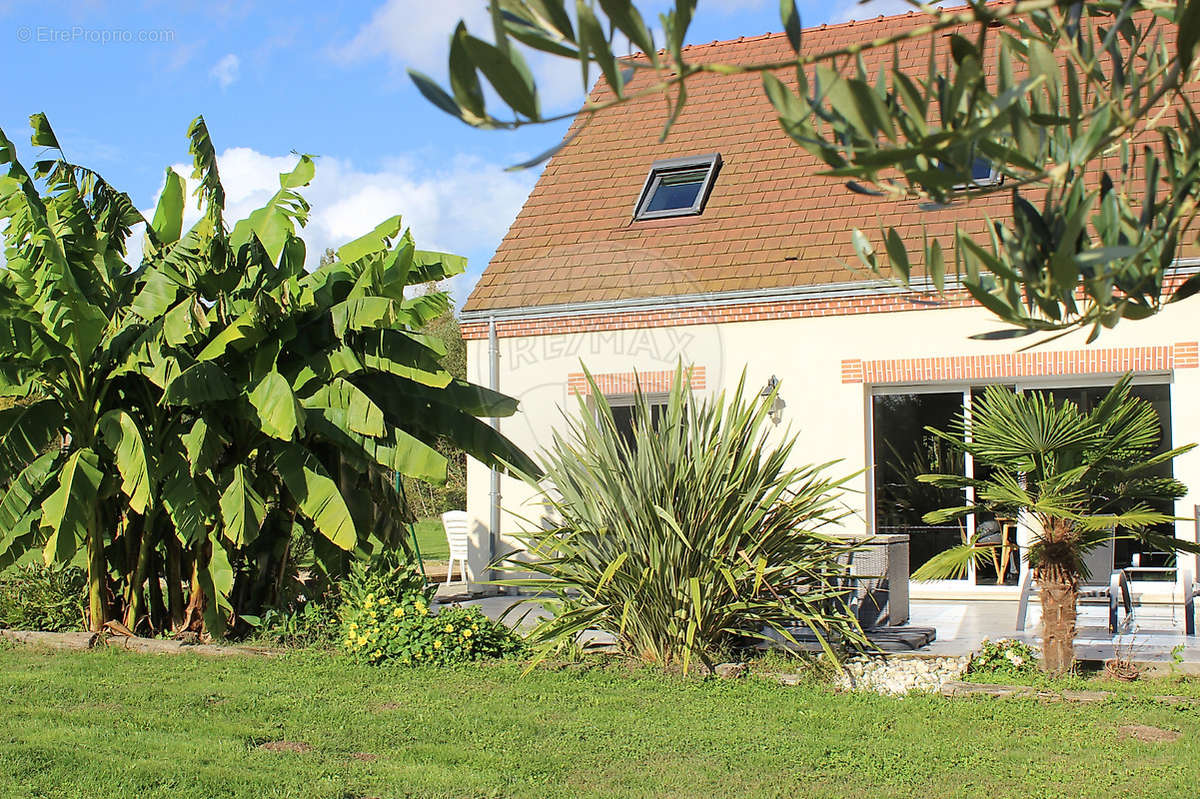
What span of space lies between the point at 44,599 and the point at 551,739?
6.02 metres

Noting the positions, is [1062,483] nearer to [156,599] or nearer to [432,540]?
[156,599]

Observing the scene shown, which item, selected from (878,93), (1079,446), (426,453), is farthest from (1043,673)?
(878,93)

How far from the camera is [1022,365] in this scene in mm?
10906

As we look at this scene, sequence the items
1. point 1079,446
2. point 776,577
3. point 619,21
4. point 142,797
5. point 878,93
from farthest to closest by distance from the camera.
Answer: point 776,577, point 1079,446, point 142,797, point 878,93, point 619,21

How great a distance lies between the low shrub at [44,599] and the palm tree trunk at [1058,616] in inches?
296

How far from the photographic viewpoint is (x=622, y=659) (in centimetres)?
785

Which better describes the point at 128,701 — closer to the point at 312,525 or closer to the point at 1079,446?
the point at 312,525

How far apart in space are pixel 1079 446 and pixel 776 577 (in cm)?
211

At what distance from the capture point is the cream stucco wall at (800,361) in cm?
1050

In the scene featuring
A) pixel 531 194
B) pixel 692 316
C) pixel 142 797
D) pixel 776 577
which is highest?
pixel 531 194

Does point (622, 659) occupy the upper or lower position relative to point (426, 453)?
lower

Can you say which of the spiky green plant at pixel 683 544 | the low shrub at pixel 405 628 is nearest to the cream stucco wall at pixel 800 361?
the low shrub at pixel 405 628

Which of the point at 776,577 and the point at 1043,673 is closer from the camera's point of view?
the point at 1043,673

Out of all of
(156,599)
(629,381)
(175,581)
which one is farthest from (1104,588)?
(156,599)
